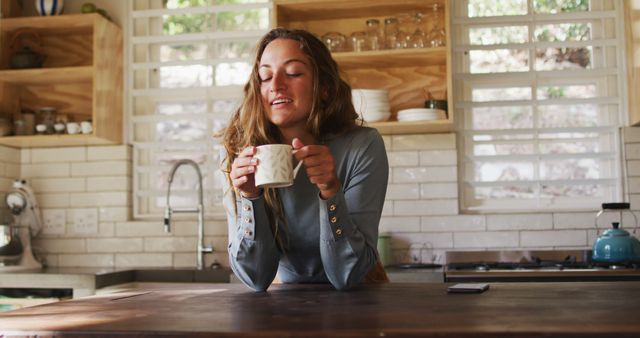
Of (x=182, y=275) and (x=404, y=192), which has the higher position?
(x=404, y=192)

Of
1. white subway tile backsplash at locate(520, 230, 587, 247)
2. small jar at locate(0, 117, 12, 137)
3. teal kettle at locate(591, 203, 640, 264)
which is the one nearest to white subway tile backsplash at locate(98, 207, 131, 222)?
small jar at locate(0, 117, 12, 137)

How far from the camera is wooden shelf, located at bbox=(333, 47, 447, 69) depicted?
372cm

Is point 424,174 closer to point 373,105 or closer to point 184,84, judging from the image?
point 373,105

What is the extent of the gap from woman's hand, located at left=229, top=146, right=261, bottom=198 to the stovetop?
174 cm

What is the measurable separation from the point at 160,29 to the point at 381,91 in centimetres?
156

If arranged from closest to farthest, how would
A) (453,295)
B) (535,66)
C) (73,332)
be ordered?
(73,332), (453,295), (535,66)

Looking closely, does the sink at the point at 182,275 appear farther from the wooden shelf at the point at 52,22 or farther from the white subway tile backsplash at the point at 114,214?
the wooden shelf at the point at 52,22

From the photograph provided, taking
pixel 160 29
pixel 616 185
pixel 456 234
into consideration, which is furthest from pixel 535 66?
pixel 160 29

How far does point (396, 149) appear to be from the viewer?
13.1 ft

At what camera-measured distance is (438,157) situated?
394 cm

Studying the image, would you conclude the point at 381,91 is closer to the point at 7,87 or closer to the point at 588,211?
Result: the point at 588,211

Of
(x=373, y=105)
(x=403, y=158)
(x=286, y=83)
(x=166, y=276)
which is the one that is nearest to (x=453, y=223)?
(x=403, y=158)

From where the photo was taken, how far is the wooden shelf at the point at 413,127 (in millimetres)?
3652

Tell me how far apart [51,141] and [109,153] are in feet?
1.12
